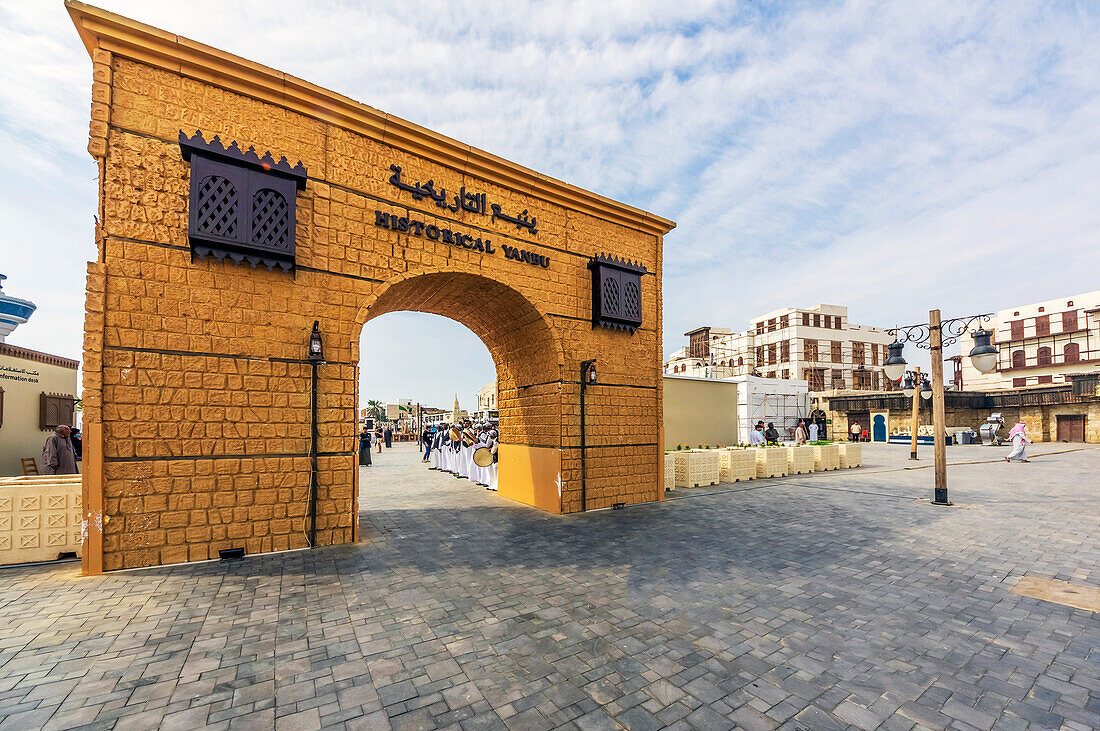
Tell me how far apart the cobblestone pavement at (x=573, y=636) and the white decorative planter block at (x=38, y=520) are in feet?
1.00

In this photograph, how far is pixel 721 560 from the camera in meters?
5.77

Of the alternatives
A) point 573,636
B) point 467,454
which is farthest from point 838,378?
point 573,636

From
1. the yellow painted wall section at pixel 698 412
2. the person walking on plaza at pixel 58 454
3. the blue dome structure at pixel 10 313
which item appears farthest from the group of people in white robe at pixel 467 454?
the blue dome structure at pixel 10 313

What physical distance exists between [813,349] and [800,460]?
34.6 m

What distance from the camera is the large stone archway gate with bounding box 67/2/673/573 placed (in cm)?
525

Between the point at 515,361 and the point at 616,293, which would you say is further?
the point at 515,361

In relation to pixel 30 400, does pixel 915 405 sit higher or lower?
lower

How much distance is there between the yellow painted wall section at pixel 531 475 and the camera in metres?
8.80

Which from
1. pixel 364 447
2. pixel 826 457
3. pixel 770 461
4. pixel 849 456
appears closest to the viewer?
pixel 770 461

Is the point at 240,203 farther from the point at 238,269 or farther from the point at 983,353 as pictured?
the point at 983,353

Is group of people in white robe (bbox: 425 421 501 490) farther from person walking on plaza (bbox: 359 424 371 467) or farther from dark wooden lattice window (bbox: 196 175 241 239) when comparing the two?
dark wooden lattice window (bbox: 196 175 241 239)

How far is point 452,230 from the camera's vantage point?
25.0 feet

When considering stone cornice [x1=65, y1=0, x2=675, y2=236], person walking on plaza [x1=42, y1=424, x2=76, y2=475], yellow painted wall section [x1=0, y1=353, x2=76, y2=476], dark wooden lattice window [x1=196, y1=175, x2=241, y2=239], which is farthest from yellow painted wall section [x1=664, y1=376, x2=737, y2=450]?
yellow painted wall section [x1=0, y1=353, x2=76, y2=476]

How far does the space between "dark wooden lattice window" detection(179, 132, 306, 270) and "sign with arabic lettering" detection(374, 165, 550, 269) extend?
52.0 inches
